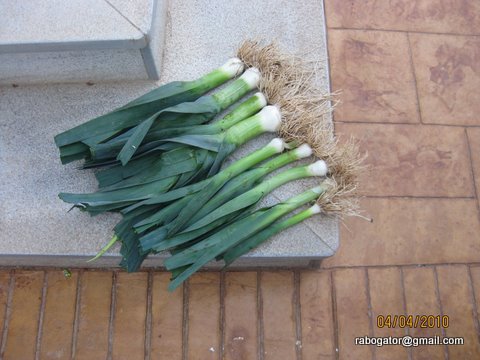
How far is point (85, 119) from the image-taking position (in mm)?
1415

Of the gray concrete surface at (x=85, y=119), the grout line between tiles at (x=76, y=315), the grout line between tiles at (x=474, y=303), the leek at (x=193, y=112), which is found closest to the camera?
the leek at (x=193, y=112)

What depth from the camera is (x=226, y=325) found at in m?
1.51

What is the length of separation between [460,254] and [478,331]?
265 mm

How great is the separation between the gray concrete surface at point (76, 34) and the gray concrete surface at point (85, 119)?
12cm

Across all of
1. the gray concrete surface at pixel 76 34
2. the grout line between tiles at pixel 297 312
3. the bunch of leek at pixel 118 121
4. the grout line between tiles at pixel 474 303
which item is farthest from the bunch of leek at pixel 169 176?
the grout line between tiles at pixel 474 303

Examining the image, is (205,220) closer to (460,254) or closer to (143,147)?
(143,147)

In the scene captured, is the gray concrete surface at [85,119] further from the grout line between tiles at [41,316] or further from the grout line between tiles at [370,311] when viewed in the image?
the grout line between tiles at [370,311]

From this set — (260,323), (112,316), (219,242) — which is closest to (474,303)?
(260,323)

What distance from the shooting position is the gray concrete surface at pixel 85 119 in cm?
133

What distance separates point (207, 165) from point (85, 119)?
1.42ft

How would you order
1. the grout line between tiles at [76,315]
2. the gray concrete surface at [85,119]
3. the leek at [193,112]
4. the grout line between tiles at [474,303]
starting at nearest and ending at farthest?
the leek at [193,112] < the gray concrete surface at [85,119] < the grout line between tiles at [76,315] < the grout line between tiles at [474,303]

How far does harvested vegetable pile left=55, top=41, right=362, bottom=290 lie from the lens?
1218 millimetres
